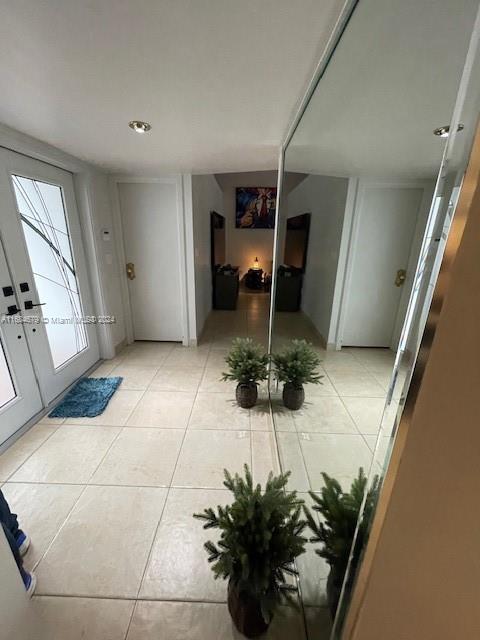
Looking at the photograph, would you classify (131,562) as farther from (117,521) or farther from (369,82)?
(369,82)

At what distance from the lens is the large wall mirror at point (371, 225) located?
43 cm

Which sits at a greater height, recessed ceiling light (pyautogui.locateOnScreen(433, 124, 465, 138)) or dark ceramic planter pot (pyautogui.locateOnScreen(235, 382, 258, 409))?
recessed ceiling light (pyautogui.locateOnScreen(433, 124, 465, 138))

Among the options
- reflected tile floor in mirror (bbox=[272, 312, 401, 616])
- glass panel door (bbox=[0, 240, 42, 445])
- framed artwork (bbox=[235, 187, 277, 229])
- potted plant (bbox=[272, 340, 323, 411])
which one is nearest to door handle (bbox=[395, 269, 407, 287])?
reflected tile floor in mirror (bbox=[272, 312, 401, 616])

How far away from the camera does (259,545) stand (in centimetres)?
84

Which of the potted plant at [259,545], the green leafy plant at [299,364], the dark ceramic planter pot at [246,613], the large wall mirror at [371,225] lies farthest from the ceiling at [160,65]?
the dark ceramic planter pot at [246,613]

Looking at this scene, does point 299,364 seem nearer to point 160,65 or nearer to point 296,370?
point 296,370

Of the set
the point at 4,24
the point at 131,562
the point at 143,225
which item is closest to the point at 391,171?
the point at 4,24

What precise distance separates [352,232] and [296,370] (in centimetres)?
107

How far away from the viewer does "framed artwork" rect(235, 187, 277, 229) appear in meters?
7.32

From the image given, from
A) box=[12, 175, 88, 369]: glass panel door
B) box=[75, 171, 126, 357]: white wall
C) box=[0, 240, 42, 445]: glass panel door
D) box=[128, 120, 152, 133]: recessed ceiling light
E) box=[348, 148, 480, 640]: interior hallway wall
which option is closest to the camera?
box=[348, 148, 480, 640]: interior hallway wall

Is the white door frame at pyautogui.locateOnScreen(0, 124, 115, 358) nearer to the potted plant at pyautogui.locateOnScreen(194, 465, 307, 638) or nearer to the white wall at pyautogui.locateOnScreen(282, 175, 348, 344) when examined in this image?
the white wall at pyautogui.locateOnScreen(282, 175, 348, 344)

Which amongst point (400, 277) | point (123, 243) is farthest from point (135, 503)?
point (123, 243)

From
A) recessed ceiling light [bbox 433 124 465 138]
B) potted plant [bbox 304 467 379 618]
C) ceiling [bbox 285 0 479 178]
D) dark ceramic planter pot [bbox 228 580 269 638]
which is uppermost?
ceiling [bbox 285 0 479 178]

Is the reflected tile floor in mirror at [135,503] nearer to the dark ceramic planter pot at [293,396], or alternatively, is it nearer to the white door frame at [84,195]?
the dark ceramic planter pot at [293,396]
